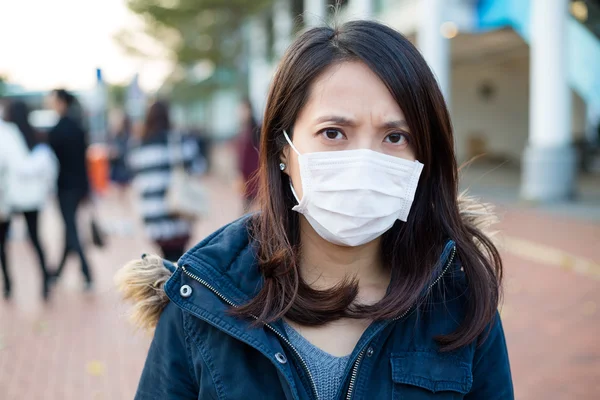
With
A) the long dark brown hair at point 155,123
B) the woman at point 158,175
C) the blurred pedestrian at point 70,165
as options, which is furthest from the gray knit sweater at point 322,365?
the blurred pedestrian at point 70,165

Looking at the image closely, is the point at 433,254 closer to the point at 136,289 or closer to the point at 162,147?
the point at 136,289

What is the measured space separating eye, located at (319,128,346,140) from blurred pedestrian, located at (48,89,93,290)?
6093 millimetres

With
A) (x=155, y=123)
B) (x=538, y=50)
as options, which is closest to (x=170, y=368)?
(x=155, y=123)

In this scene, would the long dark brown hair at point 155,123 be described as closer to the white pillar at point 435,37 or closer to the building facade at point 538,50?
the building facade at point 538,50

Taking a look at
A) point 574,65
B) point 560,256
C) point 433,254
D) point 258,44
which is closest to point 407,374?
point 433,254

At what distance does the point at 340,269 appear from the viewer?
197cm

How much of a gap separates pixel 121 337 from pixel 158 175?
1459 mm

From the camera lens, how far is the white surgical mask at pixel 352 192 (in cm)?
187

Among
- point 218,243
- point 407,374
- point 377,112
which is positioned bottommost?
point 407,374

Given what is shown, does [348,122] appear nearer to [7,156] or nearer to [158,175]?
[158,175]

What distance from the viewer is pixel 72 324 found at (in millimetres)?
6285

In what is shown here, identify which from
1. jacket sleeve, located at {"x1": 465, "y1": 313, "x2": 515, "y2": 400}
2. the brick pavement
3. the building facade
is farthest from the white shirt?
jacket sleeve, located at {"x1": 465, "y1": 313, "x2": 515, "y2": 400}

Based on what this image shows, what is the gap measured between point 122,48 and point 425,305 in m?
24.9

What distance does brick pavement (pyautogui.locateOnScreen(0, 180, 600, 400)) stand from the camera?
4.68 meters
